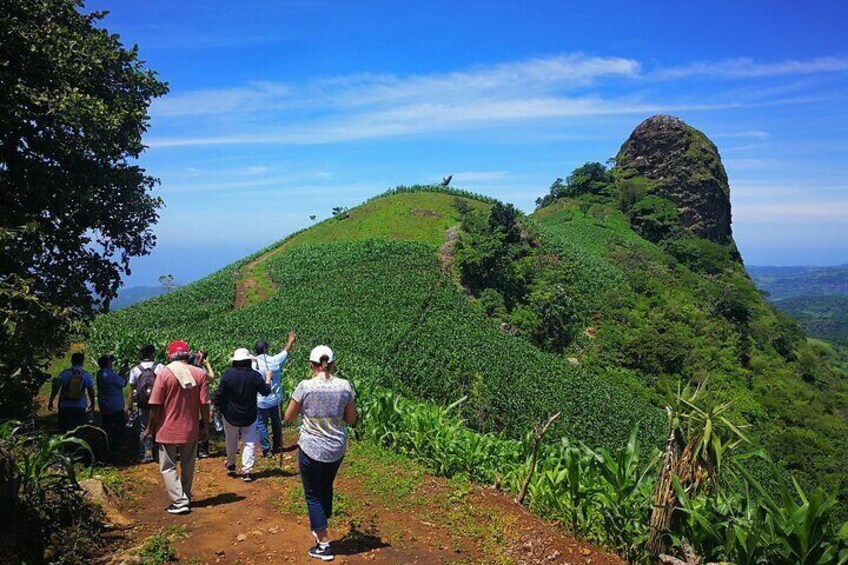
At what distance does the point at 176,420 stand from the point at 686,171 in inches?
3363

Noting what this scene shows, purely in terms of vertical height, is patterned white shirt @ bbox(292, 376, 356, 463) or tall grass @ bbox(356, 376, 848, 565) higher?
patterned white shirt @ bbox(292, 376, 356, 463)

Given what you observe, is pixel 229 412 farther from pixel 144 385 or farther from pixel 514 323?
pixel 514 323

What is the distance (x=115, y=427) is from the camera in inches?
376

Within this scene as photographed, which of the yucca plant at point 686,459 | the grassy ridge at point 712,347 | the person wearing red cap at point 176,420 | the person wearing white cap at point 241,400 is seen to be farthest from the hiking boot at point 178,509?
the grassy ridge at point 712,347

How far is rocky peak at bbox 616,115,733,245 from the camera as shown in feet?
266

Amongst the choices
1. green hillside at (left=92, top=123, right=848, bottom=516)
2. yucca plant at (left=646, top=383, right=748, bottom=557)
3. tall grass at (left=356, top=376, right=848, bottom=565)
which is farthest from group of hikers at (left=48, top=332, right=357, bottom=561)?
green hillside at (left=92, top=123, right=848, bottom=516)

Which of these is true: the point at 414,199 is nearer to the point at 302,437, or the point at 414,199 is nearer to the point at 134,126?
the point at 134,126

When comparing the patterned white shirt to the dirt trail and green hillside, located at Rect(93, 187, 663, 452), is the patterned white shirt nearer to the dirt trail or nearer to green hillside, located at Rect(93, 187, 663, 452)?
the dirt trail

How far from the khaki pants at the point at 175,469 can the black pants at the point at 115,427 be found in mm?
3412

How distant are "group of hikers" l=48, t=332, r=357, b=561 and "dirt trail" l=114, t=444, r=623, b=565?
0.36 meters

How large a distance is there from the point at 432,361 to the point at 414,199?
33.9 metres

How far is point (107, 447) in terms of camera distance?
343 inches

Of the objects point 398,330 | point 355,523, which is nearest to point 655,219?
point 398,330

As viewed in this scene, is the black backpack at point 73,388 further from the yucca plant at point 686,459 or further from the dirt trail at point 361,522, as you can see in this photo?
the yucca plant at point 686,459
